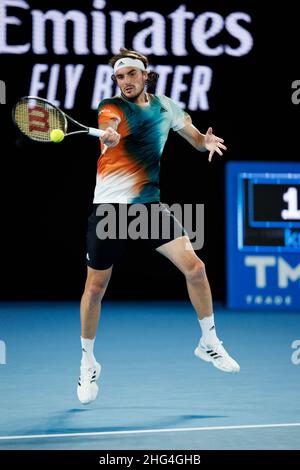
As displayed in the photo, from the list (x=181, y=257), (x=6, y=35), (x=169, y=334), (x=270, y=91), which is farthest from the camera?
(x=270, y=91)

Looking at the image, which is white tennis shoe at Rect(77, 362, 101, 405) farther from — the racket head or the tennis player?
the racket head

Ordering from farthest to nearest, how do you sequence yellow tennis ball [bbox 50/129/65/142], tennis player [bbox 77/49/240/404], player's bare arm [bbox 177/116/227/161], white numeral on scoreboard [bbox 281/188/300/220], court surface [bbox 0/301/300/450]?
white numeral on scoreboard [bbox 281/188/300/220] < player's bare arm [bbox 177/116/227/161] < tennis player [bbox 77/49/240/404] < yellow tennis ball [bbox 50/129/65/142] < court surface [bbox 0/301/300/450]

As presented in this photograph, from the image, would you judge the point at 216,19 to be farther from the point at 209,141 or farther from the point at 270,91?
the point at 209,141

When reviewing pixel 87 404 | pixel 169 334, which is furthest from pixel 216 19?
pixel 87 404

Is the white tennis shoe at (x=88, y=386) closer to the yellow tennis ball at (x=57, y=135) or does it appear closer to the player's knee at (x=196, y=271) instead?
the player's knee at (x=196, y=271)

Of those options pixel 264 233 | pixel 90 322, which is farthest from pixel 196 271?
pixel 264 233

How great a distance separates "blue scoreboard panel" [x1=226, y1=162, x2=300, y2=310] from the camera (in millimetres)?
11789

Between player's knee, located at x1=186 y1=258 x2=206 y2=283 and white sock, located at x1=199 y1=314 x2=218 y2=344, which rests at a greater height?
player's knee, located at x1=186 y1=258 x2=206 y2=283

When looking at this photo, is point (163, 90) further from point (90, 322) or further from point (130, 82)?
point (90, 322)

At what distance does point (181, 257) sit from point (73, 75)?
17.4ft

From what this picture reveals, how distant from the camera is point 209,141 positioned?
7145 millimetres

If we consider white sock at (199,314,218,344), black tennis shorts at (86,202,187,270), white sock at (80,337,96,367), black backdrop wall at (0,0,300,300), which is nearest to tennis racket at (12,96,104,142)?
black tennis shorts at (86,202,187,270)

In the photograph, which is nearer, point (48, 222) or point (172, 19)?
point (172, 19)

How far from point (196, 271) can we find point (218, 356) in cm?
53
